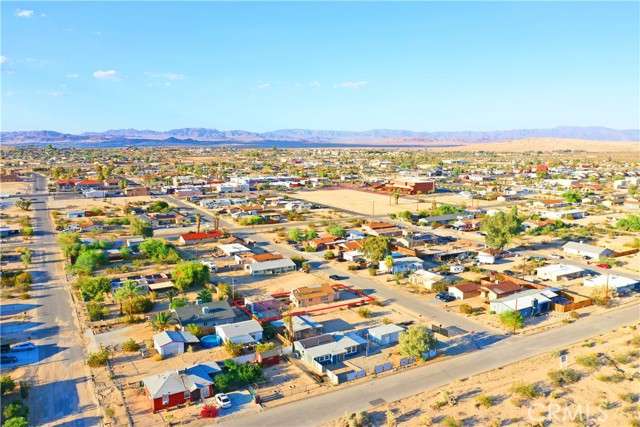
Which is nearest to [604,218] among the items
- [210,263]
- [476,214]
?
[476,214]

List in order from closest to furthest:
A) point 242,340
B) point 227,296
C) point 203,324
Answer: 1. point 242,340
2. point 203,324
3. point 227,296

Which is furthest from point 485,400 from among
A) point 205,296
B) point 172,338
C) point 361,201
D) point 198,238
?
point 361,201

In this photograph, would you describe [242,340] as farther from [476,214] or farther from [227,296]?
[476,214]

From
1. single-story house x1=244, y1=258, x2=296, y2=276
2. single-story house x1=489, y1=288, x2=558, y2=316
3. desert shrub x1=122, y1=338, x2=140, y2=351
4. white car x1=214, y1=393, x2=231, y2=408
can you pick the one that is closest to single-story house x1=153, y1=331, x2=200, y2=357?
desert shrub x1=122, y1=338, x2=140, y2=351

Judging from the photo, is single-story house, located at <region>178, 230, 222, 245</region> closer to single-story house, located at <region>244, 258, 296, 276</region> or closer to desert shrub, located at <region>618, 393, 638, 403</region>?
single-story house, located at <region>244, 258, 296, 276</region>

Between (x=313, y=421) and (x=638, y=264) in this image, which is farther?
(x=638, y=264)

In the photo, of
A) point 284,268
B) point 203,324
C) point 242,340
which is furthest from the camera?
point 284,268

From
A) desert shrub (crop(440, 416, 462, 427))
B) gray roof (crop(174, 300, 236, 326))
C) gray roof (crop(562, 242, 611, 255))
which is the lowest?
desert shrub (crop(440, 416, 462, 427))
